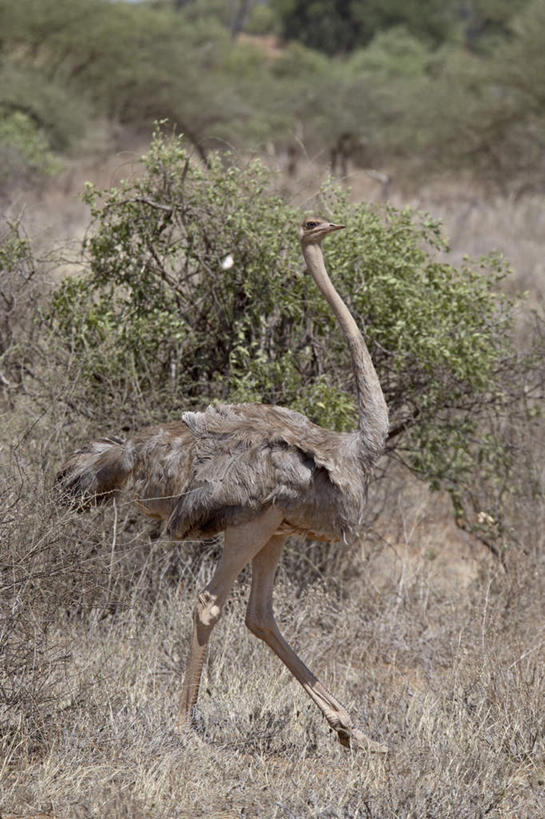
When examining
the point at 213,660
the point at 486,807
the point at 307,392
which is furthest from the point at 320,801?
the point at 307,392

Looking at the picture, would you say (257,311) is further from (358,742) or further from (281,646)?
(358,742)

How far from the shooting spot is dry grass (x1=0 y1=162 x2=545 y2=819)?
142 inches

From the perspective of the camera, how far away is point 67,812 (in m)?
3.39

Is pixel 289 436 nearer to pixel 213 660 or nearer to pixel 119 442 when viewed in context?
pixel 119 442

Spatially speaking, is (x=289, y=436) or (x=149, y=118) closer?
(x=289, y=436)

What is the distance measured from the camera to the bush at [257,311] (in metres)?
5.30

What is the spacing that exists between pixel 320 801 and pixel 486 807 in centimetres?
54

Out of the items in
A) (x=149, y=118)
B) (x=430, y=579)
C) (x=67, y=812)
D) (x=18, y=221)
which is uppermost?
(x=18, y=221)

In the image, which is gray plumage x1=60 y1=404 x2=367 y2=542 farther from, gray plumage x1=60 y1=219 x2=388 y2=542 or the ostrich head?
the ostrich head

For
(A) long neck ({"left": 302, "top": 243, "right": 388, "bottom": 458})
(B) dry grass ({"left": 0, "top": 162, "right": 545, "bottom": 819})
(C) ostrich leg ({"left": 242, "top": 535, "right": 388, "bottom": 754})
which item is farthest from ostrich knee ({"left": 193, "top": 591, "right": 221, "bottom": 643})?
(A) long neck ({"left": 302, "top": 243, "right": 388, "bottom": 458})

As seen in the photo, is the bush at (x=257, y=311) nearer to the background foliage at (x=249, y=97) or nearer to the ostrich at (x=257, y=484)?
the ostrich at (x=257, y=484)

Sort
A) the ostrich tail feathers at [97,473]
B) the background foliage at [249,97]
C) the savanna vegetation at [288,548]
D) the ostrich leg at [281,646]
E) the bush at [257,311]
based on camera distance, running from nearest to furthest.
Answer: the savanna vegetation at [288,548] < the ostrich leg at [281,646] < the ostrich tail feathers at [97,473] < the bush at [257,311] < the background foliage at [249,97]

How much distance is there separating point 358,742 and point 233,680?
26.7 inches

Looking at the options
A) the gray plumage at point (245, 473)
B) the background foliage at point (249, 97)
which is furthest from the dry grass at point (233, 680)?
the background foliage at point (249, 97)
